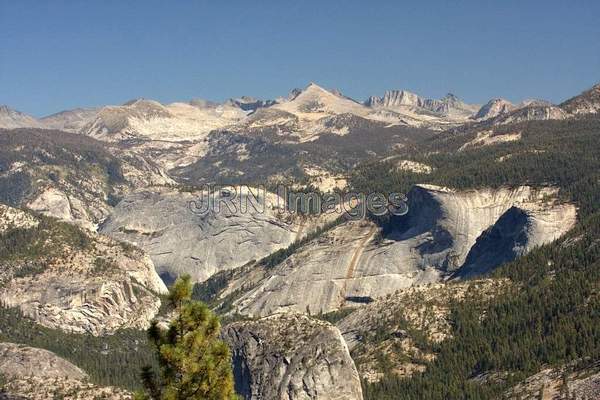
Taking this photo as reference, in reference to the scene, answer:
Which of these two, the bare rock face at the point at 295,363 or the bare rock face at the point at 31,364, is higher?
the bare rock face at the point at 31,364

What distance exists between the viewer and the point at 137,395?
65.4m

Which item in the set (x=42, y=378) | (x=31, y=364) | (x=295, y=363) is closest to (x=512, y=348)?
(x=295, y=363)

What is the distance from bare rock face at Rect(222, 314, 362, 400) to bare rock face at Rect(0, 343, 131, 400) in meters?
23.2

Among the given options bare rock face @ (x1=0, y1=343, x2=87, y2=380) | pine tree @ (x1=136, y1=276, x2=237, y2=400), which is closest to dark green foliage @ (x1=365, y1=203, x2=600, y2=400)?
bare rock face @ (x1=0, y1=343, x2=87, y2=380)

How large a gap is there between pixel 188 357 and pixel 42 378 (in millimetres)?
98526

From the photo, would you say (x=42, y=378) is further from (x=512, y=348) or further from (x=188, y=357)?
(x=188, y=357)

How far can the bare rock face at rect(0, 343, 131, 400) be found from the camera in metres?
141

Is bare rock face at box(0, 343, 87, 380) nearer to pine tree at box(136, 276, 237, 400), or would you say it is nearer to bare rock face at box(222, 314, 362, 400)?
bare rock face at box(222, 314, 362, 400)

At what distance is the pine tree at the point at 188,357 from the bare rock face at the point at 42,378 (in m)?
68.7

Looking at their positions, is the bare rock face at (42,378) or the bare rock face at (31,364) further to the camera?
the bare rock face at (31,364)

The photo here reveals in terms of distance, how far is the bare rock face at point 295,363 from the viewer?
158875 mm

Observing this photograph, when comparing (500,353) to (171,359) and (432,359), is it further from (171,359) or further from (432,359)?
(171,359)

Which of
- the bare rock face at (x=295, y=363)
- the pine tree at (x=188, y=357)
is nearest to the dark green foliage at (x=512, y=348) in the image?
the bare rock face at (x=295, y=363)

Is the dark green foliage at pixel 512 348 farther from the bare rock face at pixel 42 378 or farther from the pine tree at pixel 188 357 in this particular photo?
the pine tree at pixel 188 357
